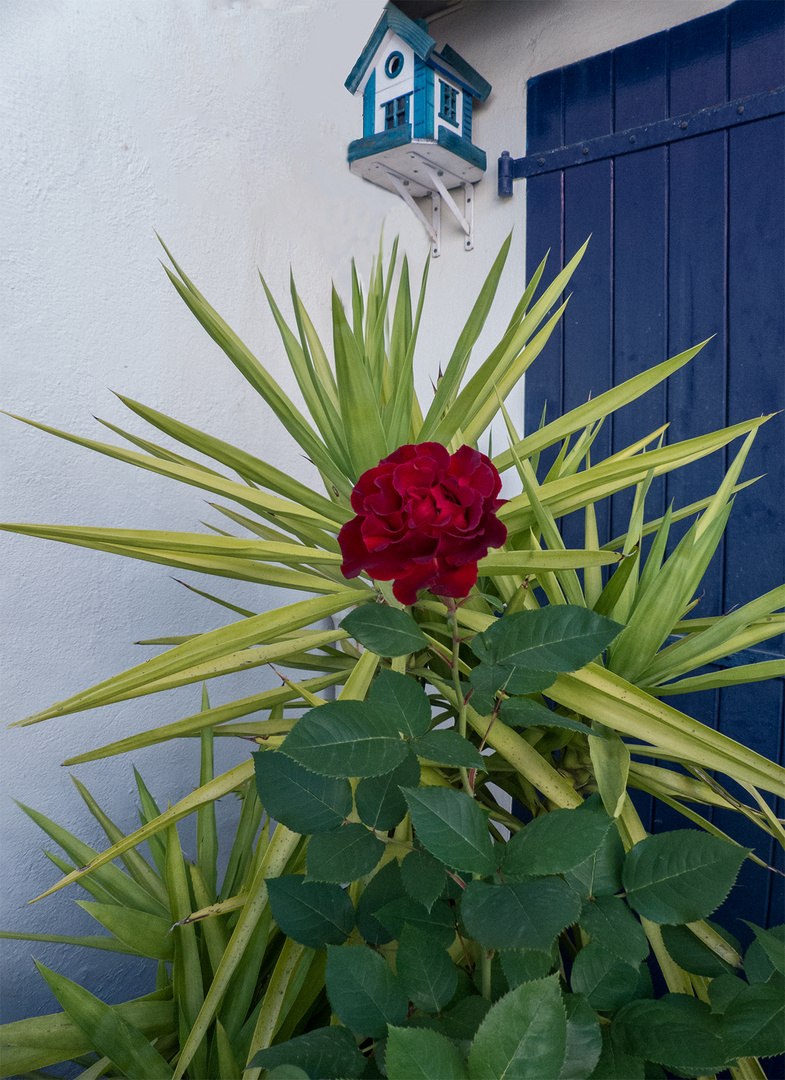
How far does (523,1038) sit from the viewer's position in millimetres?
297

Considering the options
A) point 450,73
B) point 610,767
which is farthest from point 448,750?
point 450,73

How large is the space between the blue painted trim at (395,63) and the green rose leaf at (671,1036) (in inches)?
64.7

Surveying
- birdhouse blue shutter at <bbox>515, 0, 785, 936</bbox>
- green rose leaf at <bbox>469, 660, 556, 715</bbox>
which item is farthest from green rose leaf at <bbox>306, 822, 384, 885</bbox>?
birdhouse blue shutter at <bbox>515, 0, 785, 936</bbox>

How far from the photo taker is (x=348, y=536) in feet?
1.46

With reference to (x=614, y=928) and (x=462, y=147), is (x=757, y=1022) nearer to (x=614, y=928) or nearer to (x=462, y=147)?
(x=614, y=928)

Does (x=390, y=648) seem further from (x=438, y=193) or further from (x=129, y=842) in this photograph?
(x=438, y=193)

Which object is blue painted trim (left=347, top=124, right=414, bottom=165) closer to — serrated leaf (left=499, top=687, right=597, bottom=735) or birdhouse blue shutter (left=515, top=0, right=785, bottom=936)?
birdhouse blue shutter (left=515, top=0, right=785, bottom=936)

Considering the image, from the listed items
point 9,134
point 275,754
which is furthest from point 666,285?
point 275,754

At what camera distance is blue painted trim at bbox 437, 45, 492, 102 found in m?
1.44

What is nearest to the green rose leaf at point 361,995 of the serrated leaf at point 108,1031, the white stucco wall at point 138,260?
the serrated leaf at point 108,1031

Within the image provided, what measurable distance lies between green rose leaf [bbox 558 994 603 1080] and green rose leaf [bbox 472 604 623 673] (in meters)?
0.18

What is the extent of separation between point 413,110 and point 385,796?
1461 mm

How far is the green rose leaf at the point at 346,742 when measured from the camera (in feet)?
1.18

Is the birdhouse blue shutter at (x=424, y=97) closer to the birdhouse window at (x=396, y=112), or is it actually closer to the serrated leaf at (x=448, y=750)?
the birdhouse window at (x=396, y=112)
